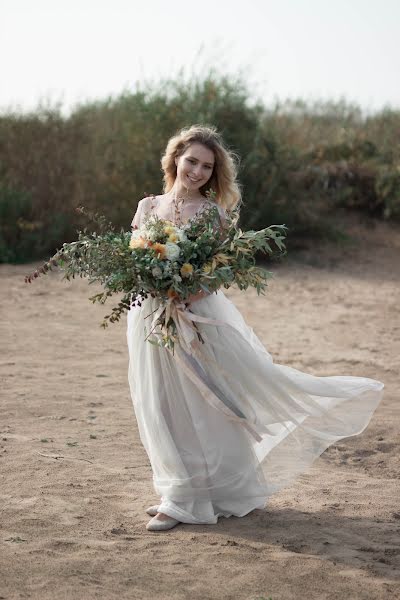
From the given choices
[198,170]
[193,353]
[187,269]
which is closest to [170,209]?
[198,170]

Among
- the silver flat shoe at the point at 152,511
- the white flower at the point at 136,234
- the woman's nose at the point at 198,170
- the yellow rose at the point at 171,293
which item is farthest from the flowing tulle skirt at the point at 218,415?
the woman's nose at the point at 198,170

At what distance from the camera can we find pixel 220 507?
502 centimetres

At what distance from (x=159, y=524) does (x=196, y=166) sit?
1927 mm

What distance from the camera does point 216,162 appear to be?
513 centimetres

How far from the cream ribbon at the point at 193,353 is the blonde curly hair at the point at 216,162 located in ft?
2.44

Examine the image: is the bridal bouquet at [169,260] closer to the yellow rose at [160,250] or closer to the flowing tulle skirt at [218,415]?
the yellow rose at [160,250]

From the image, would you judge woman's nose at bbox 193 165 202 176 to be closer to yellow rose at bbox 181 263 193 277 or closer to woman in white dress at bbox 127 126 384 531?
woman in white dress at bbox 127 126 384 531

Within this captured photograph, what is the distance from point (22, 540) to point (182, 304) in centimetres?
144

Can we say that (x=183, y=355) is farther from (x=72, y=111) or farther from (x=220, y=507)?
(x=72, y=111)

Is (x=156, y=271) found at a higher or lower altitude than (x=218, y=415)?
higher

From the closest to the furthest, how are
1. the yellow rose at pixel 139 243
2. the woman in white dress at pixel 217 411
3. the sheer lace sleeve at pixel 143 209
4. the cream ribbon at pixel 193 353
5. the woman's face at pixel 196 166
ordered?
1. the yellow rose at pixel 139 243
2. the cream ribbon at pixel 193 353
3. the woman in white dress at pixel 217 411
4. the woman's face at pixel 196 166
5. the sheer lace sleeve at pixel 143 209

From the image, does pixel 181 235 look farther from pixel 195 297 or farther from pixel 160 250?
pixel 195 297

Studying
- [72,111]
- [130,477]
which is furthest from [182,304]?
[72,111]

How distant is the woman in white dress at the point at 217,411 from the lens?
4922 mm
